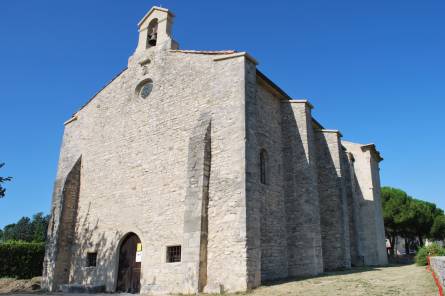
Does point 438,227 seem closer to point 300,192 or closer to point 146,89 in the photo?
point 300,192

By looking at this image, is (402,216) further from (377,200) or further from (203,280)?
(203,280)

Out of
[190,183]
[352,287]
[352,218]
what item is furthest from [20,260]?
[352,218]

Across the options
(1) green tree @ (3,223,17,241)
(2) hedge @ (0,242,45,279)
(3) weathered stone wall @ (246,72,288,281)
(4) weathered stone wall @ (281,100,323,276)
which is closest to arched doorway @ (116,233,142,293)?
(3) weathered stone wall @ (246,72,288,281)

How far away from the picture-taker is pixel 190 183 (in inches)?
481

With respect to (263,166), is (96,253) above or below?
below

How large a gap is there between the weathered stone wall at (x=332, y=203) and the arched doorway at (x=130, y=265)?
27.4 ft

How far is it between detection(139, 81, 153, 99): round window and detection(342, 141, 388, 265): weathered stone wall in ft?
42.1

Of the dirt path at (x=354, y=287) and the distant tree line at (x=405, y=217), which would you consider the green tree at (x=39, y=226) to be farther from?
the dirt path at (x=354, y=287)

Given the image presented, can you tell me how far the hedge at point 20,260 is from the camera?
19859 mm

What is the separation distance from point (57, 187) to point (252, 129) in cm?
1114

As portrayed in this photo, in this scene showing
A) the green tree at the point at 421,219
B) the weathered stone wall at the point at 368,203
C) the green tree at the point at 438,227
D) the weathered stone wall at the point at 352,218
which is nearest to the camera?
the weathered stone wall at the point at 352,218

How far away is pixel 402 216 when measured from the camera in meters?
33.2

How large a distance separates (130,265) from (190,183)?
4.35m

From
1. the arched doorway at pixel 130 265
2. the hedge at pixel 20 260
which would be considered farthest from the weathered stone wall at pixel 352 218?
the hedge at pixel 20 260
